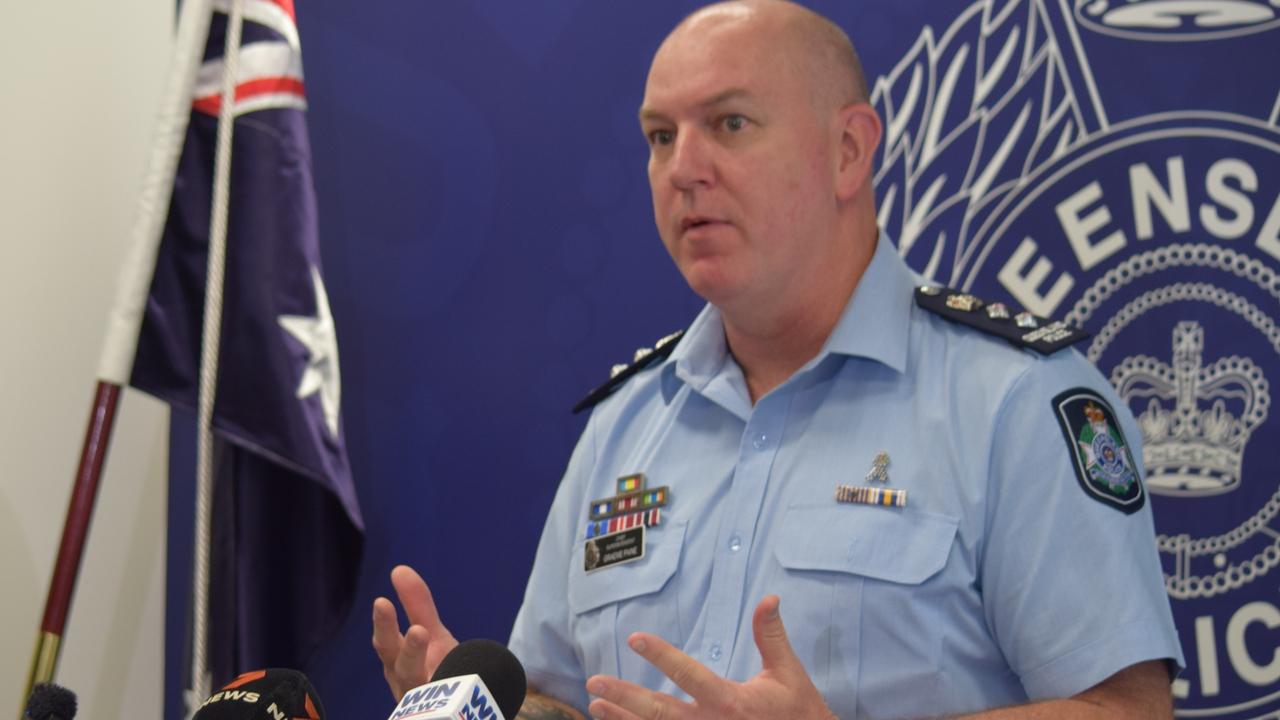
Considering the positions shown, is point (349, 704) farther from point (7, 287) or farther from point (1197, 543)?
point (1197, 543)

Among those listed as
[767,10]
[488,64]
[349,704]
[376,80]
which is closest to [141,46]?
[376,80]

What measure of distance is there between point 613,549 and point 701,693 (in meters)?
0.50

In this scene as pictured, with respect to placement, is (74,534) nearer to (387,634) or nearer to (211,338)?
(211,338)

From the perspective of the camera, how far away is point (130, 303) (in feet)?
7.92

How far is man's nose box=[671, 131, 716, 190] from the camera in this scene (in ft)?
5.58

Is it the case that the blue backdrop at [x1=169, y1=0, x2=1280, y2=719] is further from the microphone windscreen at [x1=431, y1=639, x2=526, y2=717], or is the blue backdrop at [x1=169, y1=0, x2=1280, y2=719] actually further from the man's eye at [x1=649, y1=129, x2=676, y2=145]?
the microphone windscreen at [x1=431, y1=639, x2=526, y2=717]

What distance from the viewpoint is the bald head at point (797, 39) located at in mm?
1743

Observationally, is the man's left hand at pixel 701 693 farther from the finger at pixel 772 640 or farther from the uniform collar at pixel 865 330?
the uniform collar at pixel 865 330

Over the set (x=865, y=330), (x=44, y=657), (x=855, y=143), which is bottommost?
(x=44, y=657)

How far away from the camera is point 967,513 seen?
1.53 metres

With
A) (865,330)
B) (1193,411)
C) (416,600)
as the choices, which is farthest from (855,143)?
(416,600)

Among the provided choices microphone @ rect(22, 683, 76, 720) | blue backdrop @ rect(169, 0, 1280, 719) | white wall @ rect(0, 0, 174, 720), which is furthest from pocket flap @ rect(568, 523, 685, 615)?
white wall @ rect(0, 0, 174, 720)

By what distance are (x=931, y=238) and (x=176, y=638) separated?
1.69 meters

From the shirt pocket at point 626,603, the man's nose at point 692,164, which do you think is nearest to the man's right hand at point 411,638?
the shirt pocket at point 626,603
